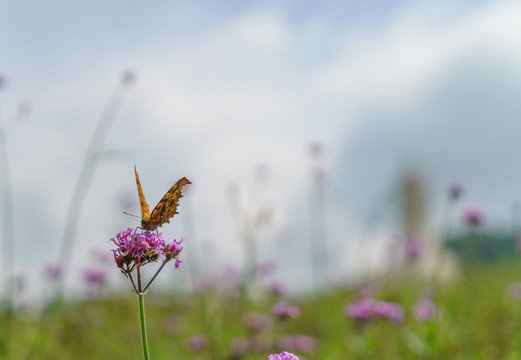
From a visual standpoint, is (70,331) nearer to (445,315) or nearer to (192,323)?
(192,323)

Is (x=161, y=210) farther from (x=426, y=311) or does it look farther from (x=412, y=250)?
(x=412, y=250)

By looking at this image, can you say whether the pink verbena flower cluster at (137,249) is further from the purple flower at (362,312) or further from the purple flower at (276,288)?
the purple flower at (276,288)

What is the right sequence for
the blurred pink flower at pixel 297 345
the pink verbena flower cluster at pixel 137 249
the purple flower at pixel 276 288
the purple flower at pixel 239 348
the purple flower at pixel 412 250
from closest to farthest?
the pink verbena flower cluster at pixel 137 249, the purple flower at pixel 239 348, the blurred pink flower at pixel 297 345, the purple flower at pixel 276 288, the purple flower at pixel 412 250

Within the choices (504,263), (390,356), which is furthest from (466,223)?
(504,263)

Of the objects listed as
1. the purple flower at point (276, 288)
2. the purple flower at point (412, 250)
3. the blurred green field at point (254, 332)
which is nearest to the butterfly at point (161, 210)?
the blurred green field at point (254, 332)

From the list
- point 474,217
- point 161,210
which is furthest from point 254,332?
point 161,210

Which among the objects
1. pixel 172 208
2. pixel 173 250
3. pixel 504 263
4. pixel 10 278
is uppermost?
pixel 172 208

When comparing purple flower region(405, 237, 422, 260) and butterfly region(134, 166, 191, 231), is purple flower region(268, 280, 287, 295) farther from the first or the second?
butterfly region(134, 166, 191, 231)
